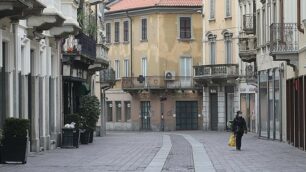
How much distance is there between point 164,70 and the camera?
→ 83562 mm

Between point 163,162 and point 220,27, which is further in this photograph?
point 220,27

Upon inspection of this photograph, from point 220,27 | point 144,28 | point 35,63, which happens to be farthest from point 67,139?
point 144,28

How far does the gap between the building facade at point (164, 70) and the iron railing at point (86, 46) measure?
35026mm

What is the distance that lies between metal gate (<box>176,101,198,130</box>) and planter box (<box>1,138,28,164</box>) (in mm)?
57755

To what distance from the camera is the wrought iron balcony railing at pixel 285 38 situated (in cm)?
3784

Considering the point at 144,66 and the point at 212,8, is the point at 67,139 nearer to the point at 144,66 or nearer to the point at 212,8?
the point at 212,8

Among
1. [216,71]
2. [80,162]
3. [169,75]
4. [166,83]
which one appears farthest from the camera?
[169,75]

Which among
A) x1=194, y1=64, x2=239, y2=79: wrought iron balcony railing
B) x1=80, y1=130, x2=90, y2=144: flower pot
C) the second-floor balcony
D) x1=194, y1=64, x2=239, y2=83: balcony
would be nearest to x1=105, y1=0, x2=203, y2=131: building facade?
x1=194, y1=64, x2=239, y2=83: balcony

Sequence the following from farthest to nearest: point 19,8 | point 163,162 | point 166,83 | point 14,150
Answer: point 166,83 < point 163,162 < point 19,8 < point 14,150

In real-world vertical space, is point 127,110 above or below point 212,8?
below

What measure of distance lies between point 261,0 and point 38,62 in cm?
1871

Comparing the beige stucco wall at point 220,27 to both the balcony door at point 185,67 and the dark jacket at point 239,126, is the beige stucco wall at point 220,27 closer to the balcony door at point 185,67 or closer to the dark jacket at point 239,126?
the balcony door at point 185,67

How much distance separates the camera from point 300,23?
114ft

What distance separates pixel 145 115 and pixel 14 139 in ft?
195
